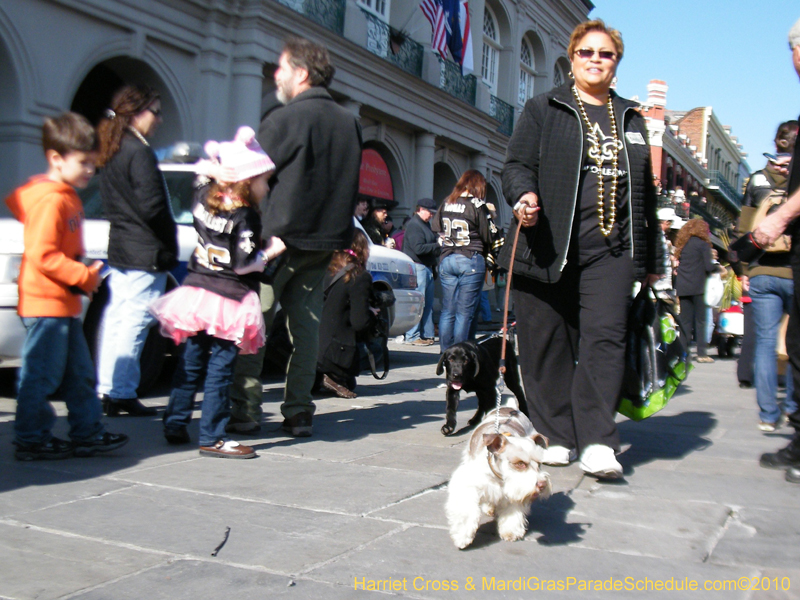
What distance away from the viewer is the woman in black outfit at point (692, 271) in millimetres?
10875

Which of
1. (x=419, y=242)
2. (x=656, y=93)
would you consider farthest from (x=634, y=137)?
(x=656, y=93)

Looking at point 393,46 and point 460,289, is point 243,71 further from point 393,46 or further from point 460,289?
point 460,289

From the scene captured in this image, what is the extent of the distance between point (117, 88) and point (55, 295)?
1061cm

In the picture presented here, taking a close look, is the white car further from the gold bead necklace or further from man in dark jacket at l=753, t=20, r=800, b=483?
man in dark jacket at l=753, t=20, r=800, b=483

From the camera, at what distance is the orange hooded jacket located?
3.77m

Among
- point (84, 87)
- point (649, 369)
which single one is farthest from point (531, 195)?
A: point (84, 87)

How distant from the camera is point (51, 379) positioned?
3875 mm

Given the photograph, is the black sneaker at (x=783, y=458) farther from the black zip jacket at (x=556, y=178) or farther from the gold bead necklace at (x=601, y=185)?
the gold bead necklace at (x=601, y=185)

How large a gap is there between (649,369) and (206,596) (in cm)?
274

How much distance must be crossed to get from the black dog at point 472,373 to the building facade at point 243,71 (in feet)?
25.3

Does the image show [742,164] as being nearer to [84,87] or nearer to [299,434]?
[84,87]

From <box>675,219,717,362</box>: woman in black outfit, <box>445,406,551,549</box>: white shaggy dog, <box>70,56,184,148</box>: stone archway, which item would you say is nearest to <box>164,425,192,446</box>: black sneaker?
<box>445,406,551,549</box>: white shaggy dog

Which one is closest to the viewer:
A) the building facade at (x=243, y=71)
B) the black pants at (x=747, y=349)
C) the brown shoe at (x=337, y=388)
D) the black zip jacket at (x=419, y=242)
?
the brown shoe at (x=337, y=388)

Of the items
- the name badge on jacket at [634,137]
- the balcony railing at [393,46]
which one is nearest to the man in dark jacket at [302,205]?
the name badge on jacket at [634,137]
